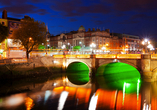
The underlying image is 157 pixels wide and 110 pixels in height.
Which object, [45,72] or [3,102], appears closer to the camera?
[3,102]

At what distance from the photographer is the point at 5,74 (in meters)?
38.5

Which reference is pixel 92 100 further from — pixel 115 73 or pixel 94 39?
pixel 94 39

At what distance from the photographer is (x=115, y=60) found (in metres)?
41.0

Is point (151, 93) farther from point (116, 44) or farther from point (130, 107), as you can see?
point (116, 44)

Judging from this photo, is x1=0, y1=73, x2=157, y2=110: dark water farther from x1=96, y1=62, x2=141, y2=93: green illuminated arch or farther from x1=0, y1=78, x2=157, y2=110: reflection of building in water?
x1=96, y1=62, x2=141, y2=93: green illuminated arch

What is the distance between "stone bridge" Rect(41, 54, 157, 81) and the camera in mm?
35875

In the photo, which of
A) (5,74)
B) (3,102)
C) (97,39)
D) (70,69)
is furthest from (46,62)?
(97,39)

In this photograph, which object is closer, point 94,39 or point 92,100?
point 92,100

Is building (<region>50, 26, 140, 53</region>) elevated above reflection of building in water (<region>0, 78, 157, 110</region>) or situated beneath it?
elevated above

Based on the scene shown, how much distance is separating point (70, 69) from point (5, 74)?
23.1 metres

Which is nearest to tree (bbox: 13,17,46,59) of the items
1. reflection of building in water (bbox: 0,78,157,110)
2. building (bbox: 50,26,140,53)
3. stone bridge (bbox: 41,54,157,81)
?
stone bridge (bbox: 41,54,157,81)

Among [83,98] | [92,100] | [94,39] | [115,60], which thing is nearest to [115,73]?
[115,60]

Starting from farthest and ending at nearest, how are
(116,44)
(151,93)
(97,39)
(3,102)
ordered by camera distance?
(116,44), (97,39), (151,93), (3,102)

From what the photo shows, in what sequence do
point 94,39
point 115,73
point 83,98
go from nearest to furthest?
point 83,98, point 115,73, point 94,39
